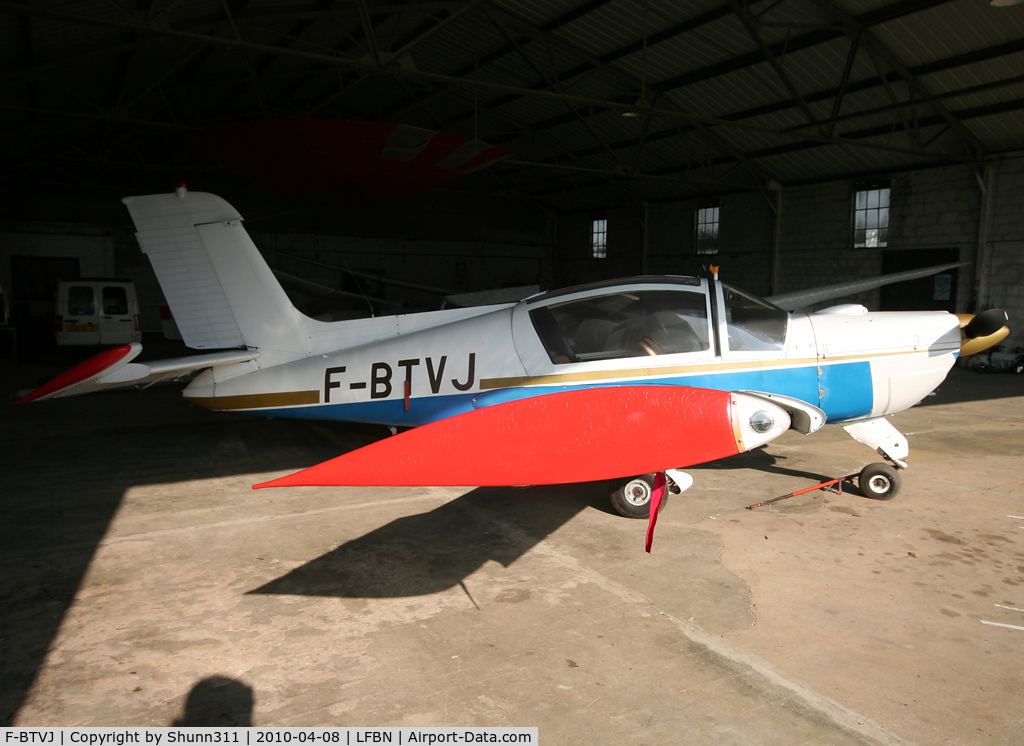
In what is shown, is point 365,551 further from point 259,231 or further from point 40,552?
point 259,231

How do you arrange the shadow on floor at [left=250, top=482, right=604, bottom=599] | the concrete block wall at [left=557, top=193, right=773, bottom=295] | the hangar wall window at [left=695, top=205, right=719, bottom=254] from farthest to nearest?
the hangar wall window at [left=695, top=205, right=719, bottom=254] → the concrete block wall at [left=557, top=193, right=773, bottom=295] → the shadow on floor at [left=250, top=482, right=604, bottom=599]

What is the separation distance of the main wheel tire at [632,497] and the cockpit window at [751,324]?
132 centimetres

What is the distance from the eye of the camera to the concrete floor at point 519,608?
2844mm

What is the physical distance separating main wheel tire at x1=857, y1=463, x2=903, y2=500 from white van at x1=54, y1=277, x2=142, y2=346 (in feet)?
54.2

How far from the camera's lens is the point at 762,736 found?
2.68 meters

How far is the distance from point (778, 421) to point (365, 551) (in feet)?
9.60

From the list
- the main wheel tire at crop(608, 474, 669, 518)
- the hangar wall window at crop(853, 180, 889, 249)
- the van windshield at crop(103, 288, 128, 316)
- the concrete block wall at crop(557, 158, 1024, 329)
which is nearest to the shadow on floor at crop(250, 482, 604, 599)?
the main wheel tire at crop(608, 474, 669, 518)

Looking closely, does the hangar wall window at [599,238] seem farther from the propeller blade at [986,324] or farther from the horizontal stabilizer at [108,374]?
the horizontal stabilizer at [108,374]

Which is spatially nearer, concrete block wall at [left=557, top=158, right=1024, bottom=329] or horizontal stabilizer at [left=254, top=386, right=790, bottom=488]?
horizontal stabilizer at [left=254, top=386, right=790, bottom=488]

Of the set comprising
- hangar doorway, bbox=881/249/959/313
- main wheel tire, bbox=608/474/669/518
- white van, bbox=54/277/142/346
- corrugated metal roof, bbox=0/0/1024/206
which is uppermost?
corrugated metal roof, bbox=0/0/1024/206

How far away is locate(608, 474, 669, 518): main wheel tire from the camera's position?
209 inches

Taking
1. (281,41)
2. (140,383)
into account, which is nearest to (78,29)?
(281,41)

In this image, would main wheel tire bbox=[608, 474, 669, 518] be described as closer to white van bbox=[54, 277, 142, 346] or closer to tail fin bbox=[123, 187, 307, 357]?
tail fin bbox=[123, 187, 307, 357]

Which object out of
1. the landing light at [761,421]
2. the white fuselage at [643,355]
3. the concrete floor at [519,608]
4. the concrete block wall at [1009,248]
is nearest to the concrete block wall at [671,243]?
the concrete block wall at [1009,248]
